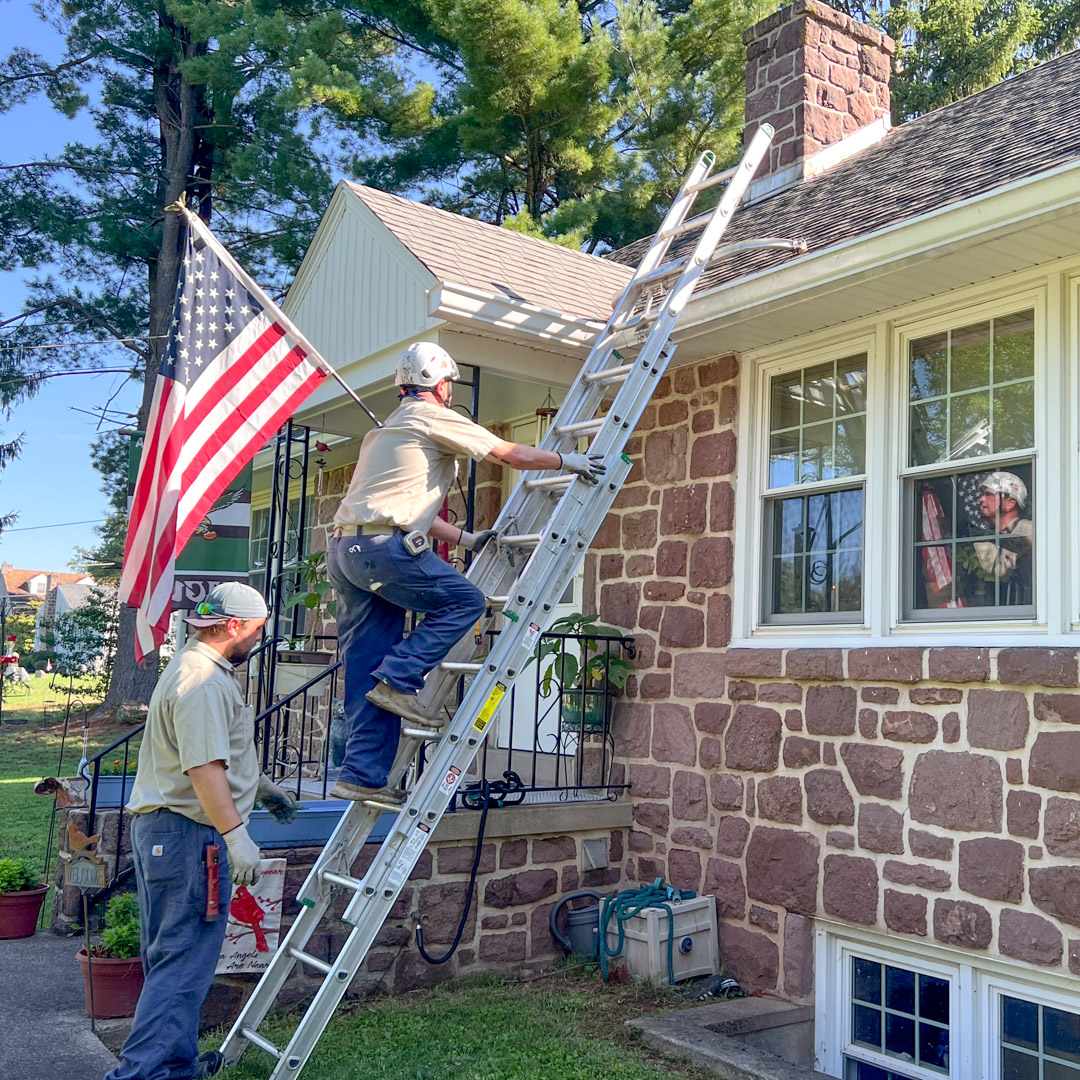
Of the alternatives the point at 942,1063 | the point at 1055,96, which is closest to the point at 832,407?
the point at 1055,96

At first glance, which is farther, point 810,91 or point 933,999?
point 810,91

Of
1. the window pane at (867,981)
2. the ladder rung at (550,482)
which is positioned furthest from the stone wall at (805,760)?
the ladder rung at (550,482)

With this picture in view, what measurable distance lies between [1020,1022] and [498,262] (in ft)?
17.2

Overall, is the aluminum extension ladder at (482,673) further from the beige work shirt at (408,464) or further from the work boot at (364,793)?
the beige work shirt at (408,464)

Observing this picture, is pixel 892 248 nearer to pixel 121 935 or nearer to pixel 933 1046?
pixel 933 1046

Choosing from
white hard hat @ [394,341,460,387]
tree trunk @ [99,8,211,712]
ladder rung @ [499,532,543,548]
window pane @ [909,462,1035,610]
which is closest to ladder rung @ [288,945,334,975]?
ladder rung @ [499,532,543,548]

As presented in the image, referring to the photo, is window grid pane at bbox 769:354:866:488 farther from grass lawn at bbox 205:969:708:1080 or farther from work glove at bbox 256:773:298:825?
work glove at bbox 256:773:298:825

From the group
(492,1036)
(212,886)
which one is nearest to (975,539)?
(492,1036)

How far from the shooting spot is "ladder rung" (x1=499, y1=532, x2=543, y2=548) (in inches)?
183

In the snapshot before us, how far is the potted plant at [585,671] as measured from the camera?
21.5 ft

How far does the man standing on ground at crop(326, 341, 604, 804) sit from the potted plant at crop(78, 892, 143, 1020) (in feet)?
5.17

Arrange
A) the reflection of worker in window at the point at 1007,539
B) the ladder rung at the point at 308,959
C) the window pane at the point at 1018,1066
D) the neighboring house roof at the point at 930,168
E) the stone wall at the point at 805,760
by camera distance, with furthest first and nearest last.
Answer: the neighboring house roof at the point at 930,168
the reflection of worker in window at the point at 1007,539
the window pane at the point at 1018,1066
the stone wall at the point at 805,760
the ladder rung at the point at 308,959

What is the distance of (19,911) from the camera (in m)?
6.24

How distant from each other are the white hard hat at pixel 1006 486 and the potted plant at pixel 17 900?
5.57 meters
